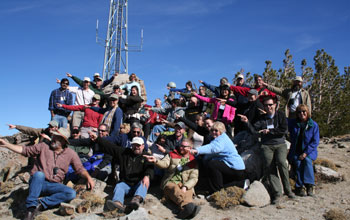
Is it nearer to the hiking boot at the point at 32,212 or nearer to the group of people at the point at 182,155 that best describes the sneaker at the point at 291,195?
the group of people at the point at 182,155

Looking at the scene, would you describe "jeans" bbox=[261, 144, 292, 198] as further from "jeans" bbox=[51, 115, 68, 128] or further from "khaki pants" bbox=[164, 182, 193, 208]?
"jeans" bbox=[51, 115, 68, 128]

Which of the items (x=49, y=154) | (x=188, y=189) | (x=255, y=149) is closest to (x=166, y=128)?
(x=255, y=149)

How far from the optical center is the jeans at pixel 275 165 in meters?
6.67

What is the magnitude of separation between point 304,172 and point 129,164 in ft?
12.9

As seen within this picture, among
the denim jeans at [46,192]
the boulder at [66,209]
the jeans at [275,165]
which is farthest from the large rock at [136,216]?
the jeans at [275,165]

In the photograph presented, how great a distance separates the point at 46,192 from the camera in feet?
19.5

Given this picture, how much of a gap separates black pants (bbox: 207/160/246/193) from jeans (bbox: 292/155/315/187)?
126 centimetres

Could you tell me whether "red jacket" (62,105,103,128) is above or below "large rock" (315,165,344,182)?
above

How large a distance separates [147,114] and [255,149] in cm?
409

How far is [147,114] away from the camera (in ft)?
34.0

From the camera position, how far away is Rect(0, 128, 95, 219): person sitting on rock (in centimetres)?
575

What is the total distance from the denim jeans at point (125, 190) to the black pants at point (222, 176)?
1550 millimetres

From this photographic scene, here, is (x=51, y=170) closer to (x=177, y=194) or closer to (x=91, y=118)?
(x=177, y=194)

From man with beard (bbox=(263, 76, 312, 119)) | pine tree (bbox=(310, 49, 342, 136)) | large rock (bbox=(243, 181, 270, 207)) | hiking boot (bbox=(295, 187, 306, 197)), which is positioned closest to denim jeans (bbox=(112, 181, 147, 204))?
large rock (bbox=(243, 181, 270, 207))
